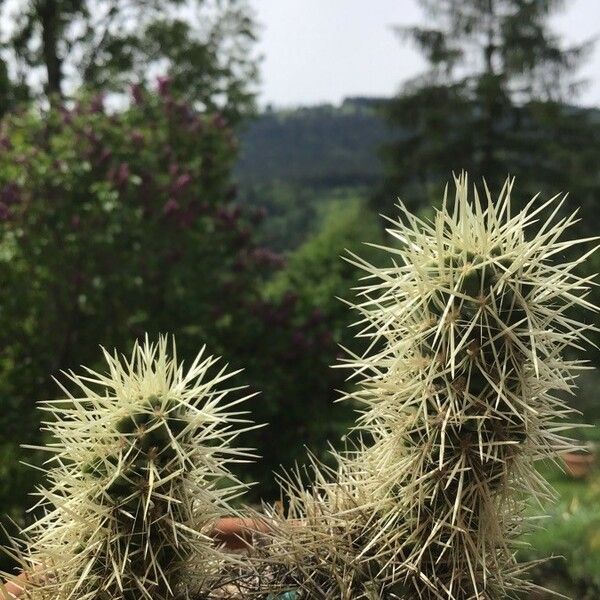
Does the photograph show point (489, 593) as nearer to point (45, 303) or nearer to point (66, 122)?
point (45, 303)

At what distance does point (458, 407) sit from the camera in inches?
62.5

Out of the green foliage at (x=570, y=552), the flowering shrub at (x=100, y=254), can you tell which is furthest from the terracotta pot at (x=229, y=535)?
the flowering shrub at (x=100, y=254)

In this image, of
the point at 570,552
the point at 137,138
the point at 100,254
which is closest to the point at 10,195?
the point at 100,254

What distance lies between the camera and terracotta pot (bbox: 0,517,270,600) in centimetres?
186

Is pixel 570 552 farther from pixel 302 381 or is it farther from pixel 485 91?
pixel 485 91

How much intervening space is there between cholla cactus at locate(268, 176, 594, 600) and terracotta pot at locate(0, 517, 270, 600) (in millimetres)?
298

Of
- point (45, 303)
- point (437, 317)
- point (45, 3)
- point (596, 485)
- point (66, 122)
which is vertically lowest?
point (596, 485)

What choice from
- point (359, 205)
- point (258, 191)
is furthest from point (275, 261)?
point (258, 191)

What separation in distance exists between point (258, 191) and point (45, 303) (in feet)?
67.3

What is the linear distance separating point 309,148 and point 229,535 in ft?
90.0

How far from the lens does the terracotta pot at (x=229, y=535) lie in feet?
6.11

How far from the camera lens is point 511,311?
1.56 metres

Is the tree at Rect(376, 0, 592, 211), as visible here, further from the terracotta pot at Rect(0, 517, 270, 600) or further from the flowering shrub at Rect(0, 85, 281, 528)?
the terracotta pot at Rect(0, 517, 270, 600)

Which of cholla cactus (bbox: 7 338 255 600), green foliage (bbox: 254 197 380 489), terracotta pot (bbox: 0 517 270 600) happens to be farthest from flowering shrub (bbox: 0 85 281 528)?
cholla cactus (bbox: 7 338 255 600)
